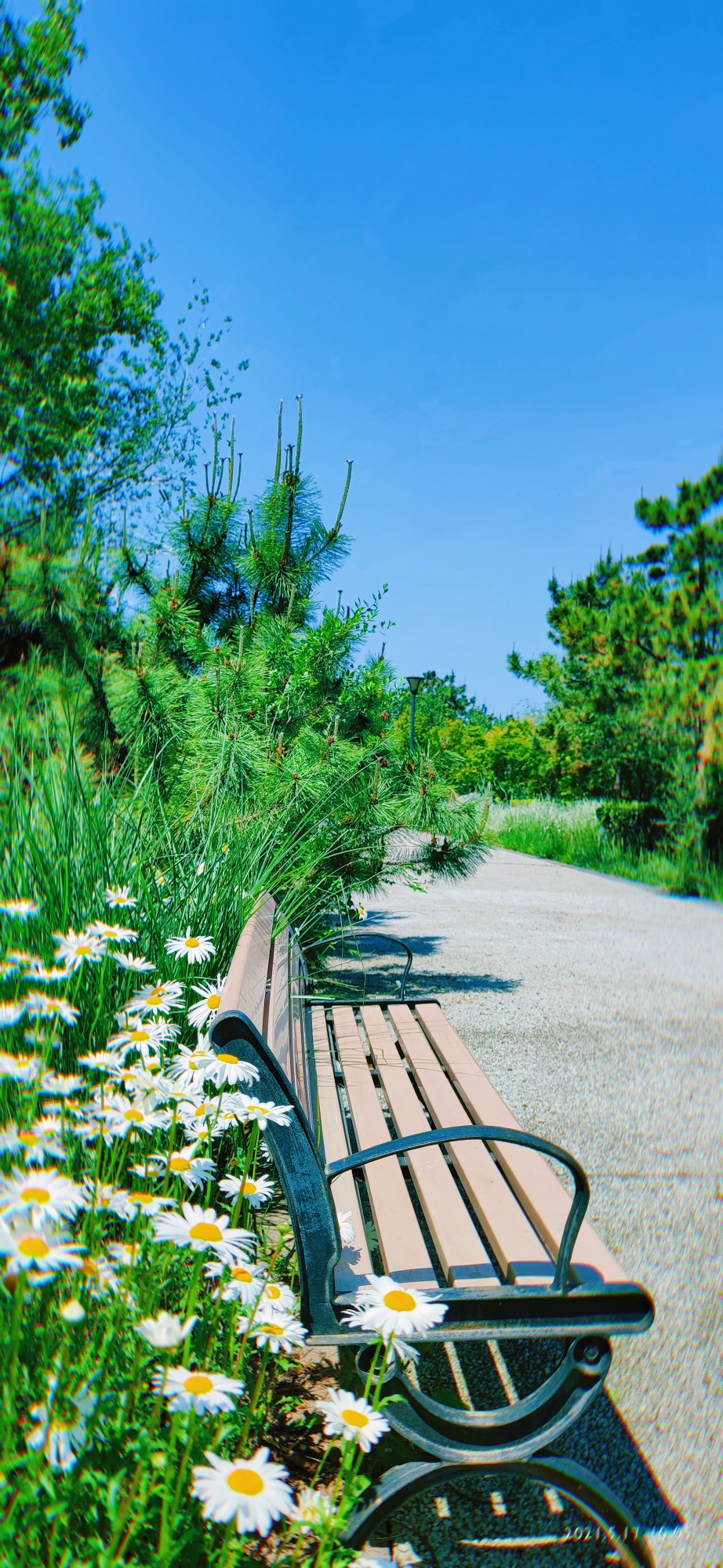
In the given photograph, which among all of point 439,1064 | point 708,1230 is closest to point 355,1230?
point 439,1064

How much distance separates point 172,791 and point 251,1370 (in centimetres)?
284

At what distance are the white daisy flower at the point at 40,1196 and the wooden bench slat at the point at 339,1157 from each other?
796 millimetres

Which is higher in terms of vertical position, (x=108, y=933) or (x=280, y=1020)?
(x=108, y=933)

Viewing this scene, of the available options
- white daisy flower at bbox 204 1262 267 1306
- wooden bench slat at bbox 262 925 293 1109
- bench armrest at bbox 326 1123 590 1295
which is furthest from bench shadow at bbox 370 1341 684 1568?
wooden bench slat at bbox 262 925 293 1109

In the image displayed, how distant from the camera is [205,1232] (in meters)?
1.12

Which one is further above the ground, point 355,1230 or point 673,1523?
point 355,1230

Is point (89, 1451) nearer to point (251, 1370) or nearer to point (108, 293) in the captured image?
point (251, 1370)

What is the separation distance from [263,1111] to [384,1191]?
722 millimetres

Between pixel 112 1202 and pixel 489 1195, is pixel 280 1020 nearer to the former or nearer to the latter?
pixel 489 1195

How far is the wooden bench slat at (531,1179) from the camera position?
5.29ft

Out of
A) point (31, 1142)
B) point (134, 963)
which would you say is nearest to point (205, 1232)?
point (31, 1142)

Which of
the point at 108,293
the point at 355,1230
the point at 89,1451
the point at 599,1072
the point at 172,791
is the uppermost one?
the point at 108,293

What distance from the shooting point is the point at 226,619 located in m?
6.18

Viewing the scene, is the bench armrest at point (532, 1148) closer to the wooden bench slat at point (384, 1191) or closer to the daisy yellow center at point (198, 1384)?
the wooden bench slat at point (384, 1191)
